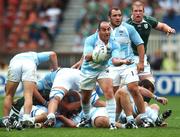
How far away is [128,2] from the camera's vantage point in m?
30.1

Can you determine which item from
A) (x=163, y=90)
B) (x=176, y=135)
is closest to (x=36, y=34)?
(x=163, y=90)

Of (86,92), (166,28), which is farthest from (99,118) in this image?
(166,28)

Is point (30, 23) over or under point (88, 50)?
under

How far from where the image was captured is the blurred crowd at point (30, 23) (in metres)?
31.5

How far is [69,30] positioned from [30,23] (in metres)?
1.51

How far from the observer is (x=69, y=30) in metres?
32.4

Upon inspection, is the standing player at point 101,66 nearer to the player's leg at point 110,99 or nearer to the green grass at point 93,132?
the player's leg at point 110,99

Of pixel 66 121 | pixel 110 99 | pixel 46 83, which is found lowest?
pixel 66 121

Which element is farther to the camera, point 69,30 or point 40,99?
point 69,30

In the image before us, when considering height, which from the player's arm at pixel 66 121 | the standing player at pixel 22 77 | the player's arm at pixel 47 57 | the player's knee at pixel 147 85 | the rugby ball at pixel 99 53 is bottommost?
the player's arm at pixel 66 121

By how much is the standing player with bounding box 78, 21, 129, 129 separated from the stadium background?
12.2 meters

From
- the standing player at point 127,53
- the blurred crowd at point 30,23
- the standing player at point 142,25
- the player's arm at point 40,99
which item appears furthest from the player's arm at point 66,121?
the blurred crowd at point 30,23

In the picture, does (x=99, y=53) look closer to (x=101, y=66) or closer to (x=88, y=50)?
(x=88, y=50)

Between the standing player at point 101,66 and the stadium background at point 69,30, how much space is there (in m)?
12.2
